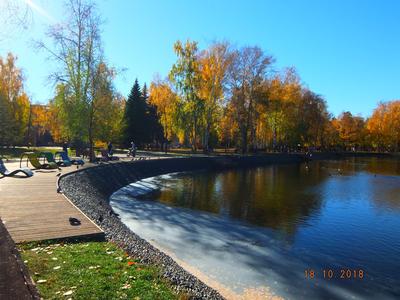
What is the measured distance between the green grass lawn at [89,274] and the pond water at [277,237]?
2.34m

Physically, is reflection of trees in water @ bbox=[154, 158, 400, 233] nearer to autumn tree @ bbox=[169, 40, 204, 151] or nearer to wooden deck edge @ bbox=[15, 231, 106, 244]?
wooden deck edge @ bbox=[15, 231, 106, 244]

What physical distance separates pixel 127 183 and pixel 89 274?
20379 mm

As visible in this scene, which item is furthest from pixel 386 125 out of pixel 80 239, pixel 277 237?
pixel 80 239

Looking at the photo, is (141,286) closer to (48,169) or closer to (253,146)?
(48,169)

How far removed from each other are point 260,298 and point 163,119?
55716mm

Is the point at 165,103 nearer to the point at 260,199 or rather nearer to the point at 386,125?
the point at 260,199

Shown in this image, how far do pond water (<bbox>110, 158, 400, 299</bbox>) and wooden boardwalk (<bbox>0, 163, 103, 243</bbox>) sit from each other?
296cm

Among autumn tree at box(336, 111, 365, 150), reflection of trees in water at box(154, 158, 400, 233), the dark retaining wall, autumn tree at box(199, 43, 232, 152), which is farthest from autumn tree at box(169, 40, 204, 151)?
autumn tree at box(336, 111, 365, 150)

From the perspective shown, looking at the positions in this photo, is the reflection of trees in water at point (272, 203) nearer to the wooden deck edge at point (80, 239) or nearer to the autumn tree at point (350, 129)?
the wooden deck edge at point (80, 239)

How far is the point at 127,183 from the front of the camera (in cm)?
2620

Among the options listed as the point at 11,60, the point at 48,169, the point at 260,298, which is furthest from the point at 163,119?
the point at 260,298

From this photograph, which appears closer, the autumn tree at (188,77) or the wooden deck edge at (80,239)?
the wooden deck edge at (80,239)

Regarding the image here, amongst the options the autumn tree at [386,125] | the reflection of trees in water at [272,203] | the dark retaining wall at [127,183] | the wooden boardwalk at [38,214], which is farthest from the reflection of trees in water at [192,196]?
the autumn tree at [386,125]

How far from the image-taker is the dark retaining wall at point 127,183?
7119 mm
